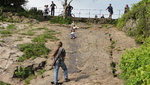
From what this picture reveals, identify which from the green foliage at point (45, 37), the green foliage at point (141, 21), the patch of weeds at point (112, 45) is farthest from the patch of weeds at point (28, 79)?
the green foliage at point (141, 21)

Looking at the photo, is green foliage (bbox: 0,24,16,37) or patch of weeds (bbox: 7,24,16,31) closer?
green foliage (bbox: 0,24,16,37)

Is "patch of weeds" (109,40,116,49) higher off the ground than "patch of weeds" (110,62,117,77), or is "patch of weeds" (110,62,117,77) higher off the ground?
"patch of weeds" (109,40,116,49)

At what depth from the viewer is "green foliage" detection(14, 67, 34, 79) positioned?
509 inches

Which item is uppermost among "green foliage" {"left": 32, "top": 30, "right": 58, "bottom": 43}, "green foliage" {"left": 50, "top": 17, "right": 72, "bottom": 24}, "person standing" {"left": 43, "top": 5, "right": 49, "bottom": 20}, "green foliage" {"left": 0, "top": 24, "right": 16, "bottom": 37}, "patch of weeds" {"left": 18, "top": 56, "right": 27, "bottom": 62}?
"person standing" {"left": 43, "top": 5, "right": 49, "bottom": 20}

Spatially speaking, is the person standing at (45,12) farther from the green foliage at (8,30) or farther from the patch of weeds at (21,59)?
the patch of weeds at (21,59)

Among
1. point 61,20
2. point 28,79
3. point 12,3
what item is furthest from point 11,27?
point 28,79

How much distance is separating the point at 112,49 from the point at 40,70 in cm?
518

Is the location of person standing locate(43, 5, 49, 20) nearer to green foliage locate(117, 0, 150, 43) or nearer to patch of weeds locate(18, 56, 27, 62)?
green foliage locate(117, 0, 150, 43)

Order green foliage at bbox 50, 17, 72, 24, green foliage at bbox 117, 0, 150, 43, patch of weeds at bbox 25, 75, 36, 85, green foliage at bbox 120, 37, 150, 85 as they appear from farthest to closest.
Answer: green foliage at bbox 50, 17, 72, 24 → green foliage at bbox 117, 0, 150, 43 → patch of weeds at bbox 25, 75, 36, 85 → green foliage at bbox 120, 37, 150, 85

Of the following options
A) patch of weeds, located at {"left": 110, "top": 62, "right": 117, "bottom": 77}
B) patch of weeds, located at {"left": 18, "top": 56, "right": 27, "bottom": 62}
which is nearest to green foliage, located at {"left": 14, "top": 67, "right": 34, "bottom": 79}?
patch of weeds, located at {"left": 18, "top": 56, "right": 27, "bottom": 62}

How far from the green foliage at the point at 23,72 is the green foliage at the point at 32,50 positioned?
126 cm

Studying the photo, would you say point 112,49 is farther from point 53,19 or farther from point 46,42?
point 53,19

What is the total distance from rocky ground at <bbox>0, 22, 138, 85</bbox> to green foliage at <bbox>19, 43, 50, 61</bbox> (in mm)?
338

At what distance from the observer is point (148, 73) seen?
7203mm
